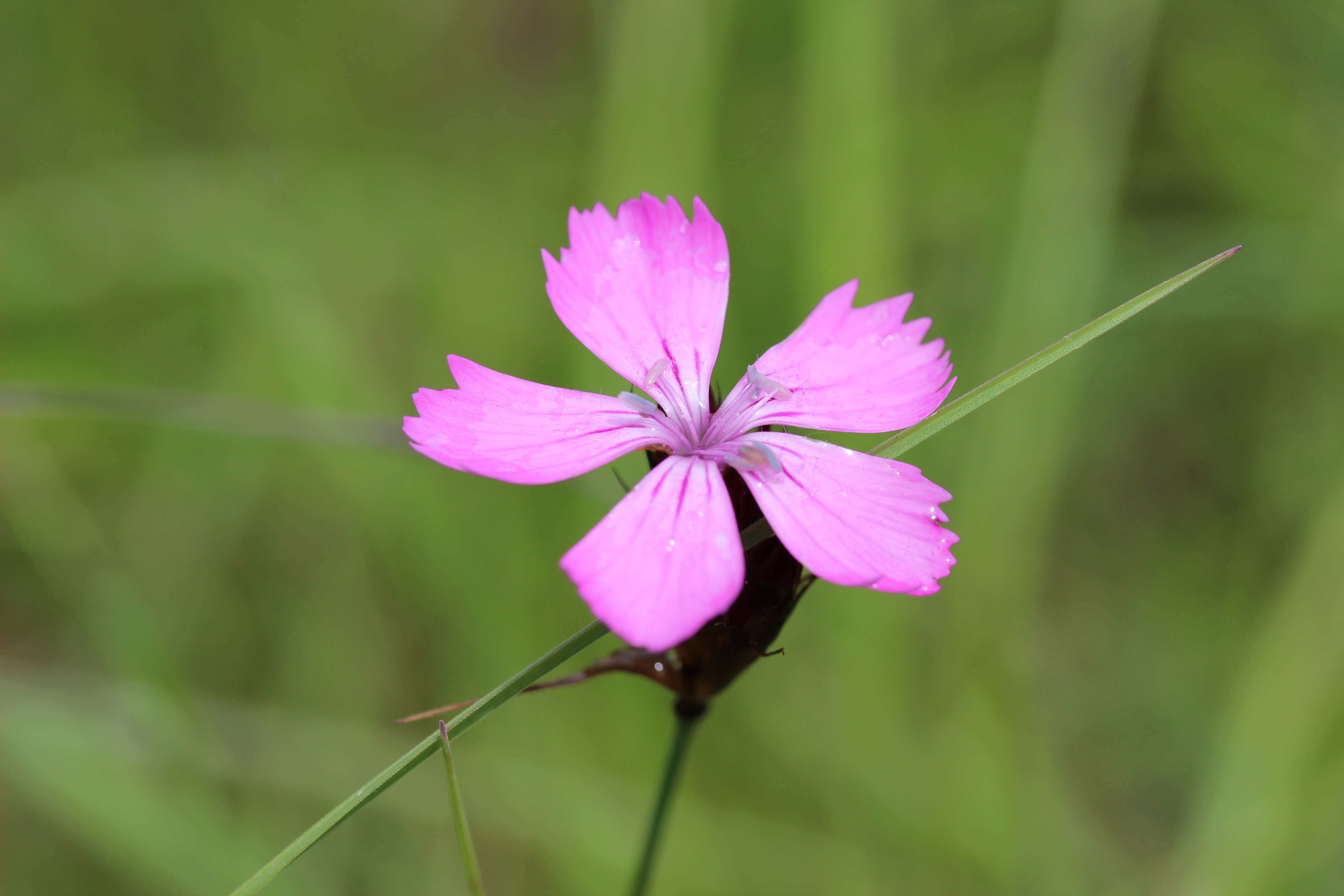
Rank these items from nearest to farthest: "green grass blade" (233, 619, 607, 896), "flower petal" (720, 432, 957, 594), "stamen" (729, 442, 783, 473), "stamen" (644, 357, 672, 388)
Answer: "green grass blade" (233, 619, 607, 896)
"flower petal" (720, 432, 957, 594)
"stamen" (729, 442, 783, 473)
"stamen" (644, 357, 672, 388)

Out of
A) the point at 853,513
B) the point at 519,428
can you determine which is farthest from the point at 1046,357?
the point at 519,428

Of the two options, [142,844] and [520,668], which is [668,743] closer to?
[520,668]

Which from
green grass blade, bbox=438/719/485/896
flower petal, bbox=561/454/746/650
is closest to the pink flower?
flower petal, bbox=561/454/746/650

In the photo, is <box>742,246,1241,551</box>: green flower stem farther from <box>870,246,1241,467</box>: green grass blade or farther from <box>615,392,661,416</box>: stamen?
<box>615,392,661,416</box>: stamen

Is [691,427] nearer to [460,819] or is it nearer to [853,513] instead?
[853,513]

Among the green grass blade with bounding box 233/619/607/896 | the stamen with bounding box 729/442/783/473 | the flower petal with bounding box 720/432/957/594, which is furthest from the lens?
the stamen with bounding box 729/442/783/473
